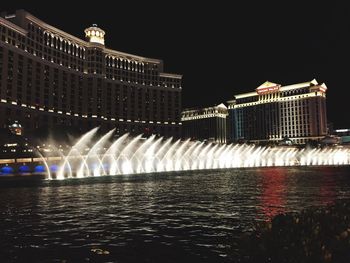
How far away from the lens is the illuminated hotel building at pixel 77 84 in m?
119

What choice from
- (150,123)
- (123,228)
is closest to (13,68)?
(150,123)

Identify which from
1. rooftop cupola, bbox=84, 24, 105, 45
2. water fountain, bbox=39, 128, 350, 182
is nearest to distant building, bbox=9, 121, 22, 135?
water fountain, bbox=39, 128, 350, 182

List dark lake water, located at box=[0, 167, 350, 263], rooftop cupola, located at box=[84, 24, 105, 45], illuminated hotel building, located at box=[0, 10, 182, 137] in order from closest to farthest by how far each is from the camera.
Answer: dark lake water, located at box=[0, 167, 350, 263], illuminated hotel building, located at box=[0, 10, 182, 137], rooftop cupola, located at box=[84, 24, 105, 45]

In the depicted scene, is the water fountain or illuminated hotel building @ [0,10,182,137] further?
illuminated hotel building @ [0,10,182,137]

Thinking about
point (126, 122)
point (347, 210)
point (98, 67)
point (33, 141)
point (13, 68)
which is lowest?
point (347, 210)

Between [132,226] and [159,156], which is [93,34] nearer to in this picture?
[159,156]

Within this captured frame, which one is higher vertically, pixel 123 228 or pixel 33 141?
pixel 33 141

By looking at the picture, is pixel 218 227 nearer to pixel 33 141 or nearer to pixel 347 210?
pixel 347 210

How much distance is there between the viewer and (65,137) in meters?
110

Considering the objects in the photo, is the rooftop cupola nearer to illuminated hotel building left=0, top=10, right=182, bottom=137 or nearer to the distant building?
illuminated hotel building left=0, top=10, right=182, bottom=137

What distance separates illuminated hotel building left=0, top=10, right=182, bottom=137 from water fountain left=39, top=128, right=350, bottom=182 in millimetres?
20743

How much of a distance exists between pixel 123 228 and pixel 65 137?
328 feet

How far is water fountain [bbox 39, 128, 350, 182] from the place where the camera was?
84000mm

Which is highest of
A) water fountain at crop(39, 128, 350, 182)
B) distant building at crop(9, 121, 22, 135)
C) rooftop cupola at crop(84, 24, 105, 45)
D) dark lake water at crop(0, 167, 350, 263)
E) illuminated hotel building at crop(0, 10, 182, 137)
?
rooftop cupola at crop(84, 24, 105, 45)
